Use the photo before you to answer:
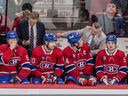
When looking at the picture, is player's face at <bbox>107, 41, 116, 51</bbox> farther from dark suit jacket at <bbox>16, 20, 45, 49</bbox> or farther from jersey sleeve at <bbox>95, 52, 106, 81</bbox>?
dark suit jacket at <bbox>16, 20, 45, 49</bbox>

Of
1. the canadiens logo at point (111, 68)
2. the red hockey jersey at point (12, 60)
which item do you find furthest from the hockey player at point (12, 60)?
the canadiens logo at point (111, 68)

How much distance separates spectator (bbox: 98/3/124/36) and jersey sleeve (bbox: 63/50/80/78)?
42.4 inches

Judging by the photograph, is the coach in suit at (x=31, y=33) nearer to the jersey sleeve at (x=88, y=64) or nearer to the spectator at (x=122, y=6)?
the jersey sleeve at (x=88, y=64)

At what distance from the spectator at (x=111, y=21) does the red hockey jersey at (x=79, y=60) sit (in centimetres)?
88

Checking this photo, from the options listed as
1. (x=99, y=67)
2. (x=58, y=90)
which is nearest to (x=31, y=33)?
(x=99, y=67)

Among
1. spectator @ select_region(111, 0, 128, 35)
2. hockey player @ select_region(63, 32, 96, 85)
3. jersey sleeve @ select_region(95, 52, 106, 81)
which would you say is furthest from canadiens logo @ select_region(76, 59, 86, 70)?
spectator @ select_region(111, 0, 128, 35)

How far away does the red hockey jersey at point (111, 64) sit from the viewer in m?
5.33

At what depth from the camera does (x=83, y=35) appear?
239 inches

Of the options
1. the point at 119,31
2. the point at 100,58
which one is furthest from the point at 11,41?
the point at 119,31

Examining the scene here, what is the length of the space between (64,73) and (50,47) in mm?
397

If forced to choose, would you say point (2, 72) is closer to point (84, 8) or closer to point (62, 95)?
point (84, 8)

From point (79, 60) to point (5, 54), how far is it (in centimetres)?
96

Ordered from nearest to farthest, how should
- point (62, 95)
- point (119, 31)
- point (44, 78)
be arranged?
point (62, 95), point (44, 78), point (119, 31)

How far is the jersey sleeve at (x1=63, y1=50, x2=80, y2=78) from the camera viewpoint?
529 cm
